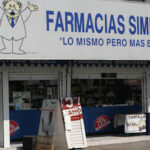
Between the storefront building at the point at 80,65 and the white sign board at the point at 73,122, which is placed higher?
the storefront building at the point at 80,65

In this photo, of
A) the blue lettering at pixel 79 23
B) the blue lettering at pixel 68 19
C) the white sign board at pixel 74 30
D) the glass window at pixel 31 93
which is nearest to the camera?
the white sign board at pixel 74 30

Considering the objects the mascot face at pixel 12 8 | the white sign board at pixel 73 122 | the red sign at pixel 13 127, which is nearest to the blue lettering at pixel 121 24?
the white sign board at pixel 73 122

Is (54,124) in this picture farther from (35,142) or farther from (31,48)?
(31,48)

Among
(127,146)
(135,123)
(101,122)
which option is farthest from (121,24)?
(127,146)

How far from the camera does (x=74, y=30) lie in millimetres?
11820

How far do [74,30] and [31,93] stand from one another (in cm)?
272

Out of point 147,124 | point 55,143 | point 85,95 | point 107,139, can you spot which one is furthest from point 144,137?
point 55,143

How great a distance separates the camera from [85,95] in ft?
46.0

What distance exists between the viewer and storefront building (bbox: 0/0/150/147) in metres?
11.5

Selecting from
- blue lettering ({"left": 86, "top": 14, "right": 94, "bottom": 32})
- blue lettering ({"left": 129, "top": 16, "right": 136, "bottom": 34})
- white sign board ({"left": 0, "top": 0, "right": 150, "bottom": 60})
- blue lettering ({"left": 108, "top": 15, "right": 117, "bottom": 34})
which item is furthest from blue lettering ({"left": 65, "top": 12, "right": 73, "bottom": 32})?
blue lettering ({"left": 129, "top": 16, "right": 136, "bottom": 34})

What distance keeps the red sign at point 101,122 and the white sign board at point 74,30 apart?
2.74 m

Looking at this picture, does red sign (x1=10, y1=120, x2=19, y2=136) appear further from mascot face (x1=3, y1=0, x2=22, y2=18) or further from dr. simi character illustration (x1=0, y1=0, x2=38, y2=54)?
mascot face (x1=3, y1=0, x2=22, y2=18)

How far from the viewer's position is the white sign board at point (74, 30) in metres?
11.0

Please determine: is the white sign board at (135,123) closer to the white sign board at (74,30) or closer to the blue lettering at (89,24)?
the white sign board at (74,30)
